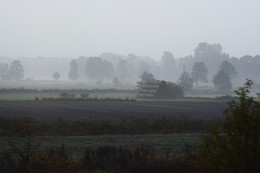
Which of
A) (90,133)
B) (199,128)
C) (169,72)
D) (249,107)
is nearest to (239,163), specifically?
(249,107)

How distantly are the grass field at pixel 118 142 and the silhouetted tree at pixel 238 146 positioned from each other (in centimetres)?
837

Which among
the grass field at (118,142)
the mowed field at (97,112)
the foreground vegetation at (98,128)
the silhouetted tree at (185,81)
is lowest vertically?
the grass field at (118,142)

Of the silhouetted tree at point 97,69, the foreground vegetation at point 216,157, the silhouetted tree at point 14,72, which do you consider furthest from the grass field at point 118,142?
the silhouetted tree at point 14,72

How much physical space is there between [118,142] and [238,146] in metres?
12.2

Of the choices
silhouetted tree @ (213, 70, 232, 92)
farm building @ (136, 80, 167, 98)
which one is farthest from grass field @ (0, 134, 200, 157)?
silhouetted tree @ (213, 70, 232, 92)

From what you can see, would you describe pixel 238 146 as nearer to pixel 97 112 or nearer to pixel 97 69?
pixel 97 112

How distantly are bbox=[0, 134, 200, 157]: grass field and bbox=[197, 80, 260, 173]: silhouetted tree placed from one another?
27.5ft

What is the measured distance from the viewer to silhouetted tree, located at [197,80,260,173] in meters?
6.65

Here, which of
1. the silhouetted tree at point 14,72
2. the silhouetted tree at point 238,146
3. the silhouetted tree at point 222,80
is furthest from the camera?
the silhouetted tree at point 14,72

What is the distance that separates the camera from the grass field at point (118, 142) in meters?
16.6

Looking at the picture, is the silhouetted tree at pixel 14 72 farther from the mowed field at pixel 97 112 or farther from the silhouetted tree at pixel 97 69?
the mowed field at pixel 97 112

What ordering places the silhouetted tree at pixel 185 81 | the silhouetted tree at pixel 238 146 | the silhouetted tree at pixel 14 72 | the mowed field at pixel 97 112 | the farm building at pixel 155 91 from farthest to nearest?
the silhouetted tree at pixel 14 72
the silhouetted tree at pixel 185 81
the farm building at pixel 155 91
the mowed field at pixel 97 112
the silhouetted tree at pixel 238 146

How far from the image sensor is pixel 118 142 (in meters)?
18.5

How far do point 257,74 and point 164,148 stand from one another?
162 meters
